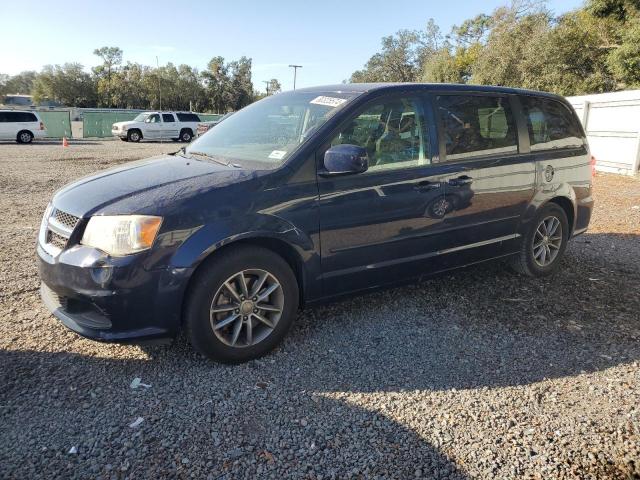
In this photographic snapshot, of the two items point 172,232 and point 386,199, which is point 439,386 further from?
point 172,232

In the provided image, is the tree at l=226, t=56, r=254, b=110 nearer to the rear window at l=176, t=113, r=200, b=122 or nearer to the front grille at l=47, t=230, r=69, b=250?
the rear window at l=176, t=113, r=200, b=122

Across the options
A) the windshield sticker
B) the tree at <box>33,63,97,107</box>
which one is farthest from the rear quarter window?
the tree at <box>33,63,97,107</box>

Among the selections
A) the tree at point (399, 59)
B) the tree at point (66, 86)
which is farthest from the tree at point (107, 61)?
the tree at point (399, 59)

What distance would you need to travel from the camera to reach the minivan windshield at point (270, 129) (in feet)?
11.1

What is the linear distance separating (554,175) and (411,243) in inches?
77.3

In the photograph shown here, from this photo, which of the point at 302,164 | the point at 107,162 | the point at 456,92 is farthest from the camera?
the point at 107,162

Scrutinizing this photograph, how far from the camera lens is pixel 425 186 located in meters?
3.69

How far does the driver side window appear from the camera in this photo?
348 centimetres

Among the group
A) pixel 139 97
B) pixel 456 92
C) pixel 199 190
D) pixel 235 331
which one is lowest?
pixel 235 331

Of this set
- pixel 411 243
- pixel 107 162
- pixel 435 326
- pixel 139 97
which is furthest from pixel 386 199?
pixel 139 97

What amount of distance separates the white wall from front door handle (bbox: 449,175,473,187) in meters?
10.7

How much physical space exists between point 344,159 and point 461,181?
1.25m

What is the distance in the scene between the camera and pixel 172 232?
2.77m

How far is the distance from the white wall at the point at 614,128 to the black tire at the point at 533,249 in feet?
30.2
